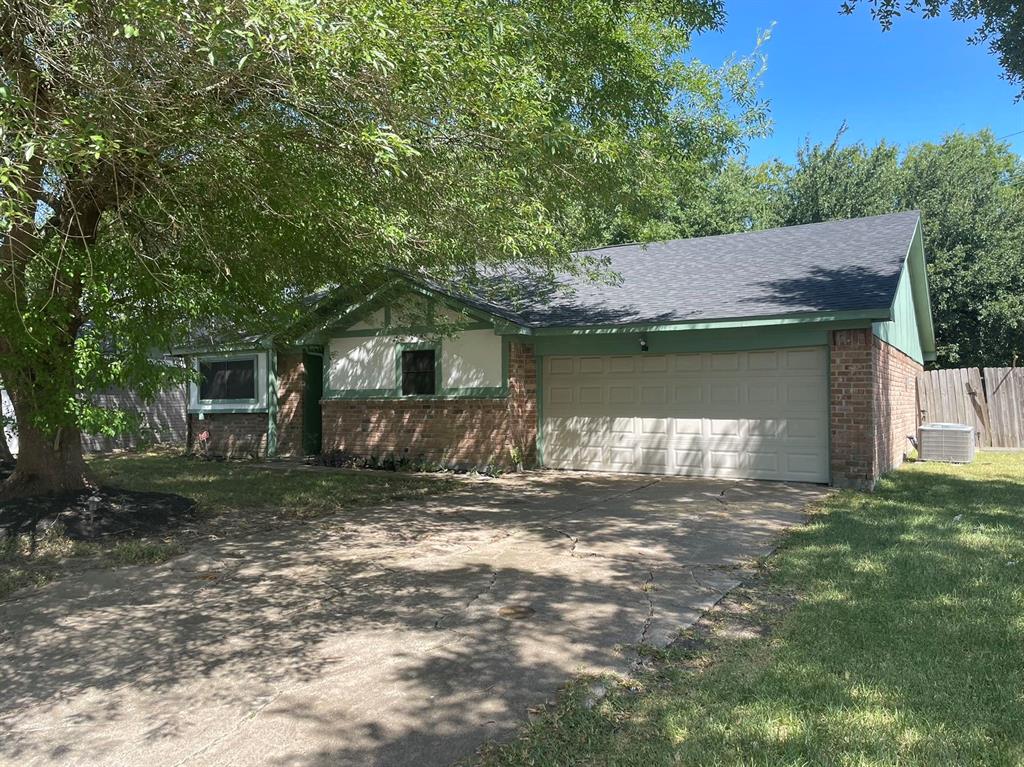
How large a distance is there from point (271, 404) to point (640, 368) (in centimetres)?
838

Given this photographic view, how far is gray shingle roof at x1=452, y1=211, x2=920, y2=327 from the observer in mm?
10633

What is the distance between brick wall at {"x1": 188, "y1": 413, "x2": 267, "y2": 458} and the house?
1.8 inches

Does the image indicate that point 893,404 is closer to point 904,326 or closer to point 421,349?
point 904,326

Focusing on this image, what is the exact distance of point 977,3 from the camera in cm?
940

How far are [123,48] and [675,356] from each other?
879 cm

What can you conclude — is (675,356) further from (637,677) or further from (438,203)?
(637,677)

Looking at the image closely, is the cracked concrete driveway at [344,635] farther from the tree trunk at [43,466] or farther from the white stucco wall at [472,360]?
the white stucco wall at [472,360]

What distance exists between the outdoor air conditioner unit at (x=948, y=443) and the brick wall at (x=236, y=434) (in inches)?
549

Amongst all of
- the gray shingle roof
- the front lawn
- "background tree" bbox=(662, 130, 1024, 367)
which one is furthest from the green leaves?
"background tree" bbox=(662, 130, 1024, 367)

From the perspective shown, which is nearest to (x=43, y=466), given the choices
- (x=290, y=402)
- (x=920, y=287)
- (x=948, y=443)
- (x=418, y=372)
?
(x=418, y=372)

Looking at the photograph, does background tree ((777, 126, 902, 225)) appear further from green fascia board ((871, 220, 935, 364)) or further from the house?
the house

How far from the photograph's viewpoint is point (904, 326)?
Result: 47.5ft

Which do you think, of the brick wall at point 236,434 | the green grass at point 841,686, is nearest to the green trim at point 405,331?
the brick wall at point 236,434

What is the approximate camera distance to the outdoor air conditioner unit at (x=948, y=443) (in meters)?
13.4
